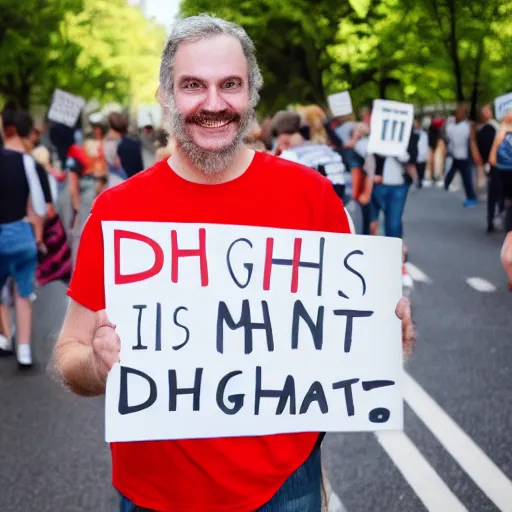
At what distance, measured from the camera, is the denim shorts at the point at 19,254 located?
7.20 metres

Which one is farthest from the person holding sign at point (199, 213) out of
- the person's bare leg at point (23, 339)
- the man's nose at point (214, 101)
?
the person's bare leg at point (23, 339)

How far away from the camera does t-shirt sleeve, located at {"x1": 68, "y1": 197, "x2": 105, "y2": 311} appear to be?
94.2 inches

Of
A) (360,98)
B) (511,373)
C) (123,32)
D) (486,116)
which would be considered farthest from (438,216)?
(123,32)

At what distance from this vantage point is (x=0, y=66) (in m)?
38.2

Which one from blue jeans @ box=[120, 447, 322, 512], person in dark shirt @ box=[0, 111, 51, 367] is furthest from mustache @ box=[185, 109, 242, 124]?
person in dark shirt @ box=[0, 111, 51, 367]

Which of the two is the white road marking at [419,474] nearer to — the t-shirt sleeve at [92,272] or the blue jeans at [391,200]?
the t-shirt sleeve at [92,272]

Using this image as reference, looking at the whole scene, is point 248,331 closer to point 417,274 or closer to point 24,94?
point 417,274

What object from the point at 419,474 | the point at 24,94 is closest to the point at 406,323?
the point at 419,474

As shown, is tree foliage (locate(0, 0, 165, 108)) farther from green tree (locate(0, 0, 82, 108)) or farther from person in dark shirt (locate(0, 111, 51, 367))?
person in dark shirt (locate(0, 111, 51, 367))

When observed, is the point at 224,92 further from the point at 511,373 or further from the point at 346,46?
the point at 346,46

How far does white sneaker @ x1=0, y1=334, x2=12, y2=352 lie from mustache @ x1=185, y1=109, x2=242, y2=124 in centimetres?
563

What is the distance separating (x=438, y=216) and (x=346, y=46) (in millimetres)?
16170

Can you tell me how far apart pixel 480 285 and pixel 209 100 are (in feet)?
27.3

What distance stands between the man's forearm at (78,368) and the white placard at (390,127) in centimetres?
714
